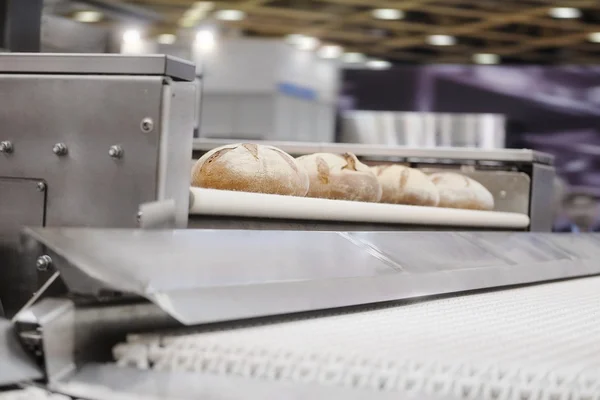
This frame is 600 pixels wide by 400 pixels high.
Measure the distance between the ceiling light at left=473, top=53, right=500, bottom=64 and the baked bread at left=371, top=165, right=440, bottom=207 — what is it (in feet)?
32.0

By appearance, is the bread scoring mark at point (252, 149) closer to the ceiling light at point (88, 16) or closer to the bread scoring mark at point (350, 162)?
the bread scoring mark at point (350, 162)

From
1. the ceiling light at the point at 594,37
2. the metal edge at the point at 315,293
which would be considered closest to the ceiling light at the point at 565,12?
the ceiling light at the point at 594,37

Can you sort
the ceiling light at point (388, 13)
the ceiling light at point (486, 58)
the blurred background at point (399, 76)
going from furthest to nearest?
the ceiling light at point (486, 58) < the blurred background at point (399, 76) < the ceiling light at point (388, 13)

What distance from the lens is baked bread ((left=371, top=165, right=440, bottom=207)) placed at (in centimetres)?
210

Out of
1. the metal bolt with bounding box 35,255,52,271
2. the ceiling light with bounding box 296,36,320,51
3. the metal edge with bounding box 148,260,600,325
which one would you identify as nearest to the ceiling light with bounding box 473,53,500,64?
the ceiling light with bounding box 296,36,320,51

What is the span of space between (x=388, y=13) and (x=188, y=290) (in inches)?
340

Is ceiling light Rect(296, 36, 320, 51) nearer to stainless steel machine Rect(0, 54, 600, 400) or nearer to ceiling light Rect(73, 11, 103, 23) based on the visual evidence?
ceiling light Rect(73, 11, 103, 23)

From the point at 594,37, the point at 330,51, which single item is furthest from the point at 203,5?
the point at 594,37

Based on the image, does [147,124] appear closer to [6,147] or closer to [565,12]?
[6,147]

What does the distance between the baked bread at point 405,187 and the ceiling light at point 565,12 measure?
7216 mm

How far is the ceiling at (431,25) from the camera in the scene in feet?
29.1

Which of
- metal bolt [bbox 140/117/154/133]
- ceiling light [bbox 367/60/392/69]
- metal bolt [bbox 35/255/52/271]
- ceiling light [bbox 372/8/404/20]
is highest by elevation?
ceiling light [bbox 372/8/404/20]

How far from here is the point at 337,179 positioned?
1.79 meters

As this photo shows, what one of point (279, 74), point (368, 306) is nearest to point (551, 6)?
point (279, 74)
